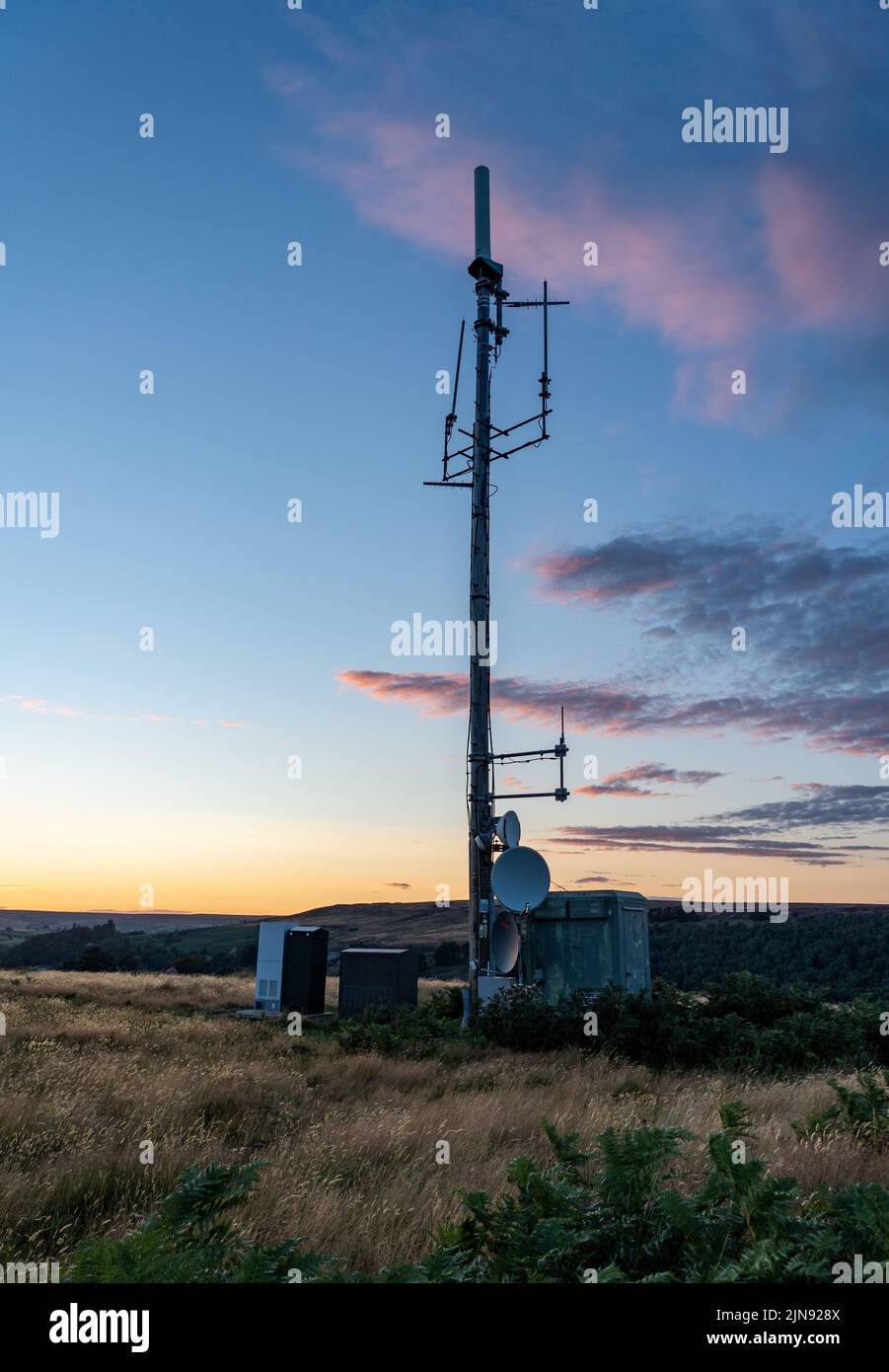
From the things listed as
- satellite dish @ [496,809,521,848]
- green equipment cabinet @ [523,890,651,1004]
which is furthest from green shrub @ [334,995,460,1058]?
satellite dish @ [496,809,521,848]

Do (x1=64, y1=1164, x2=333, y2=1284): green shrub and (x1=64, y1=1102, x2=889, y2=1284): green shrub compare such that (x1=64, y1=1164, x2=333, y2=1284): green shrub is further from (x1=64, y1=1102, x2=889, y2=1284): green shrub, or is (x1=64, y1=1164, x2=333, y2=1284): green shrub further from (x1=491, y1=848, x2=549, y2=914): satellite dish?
(x1=491, y1=848, x2=549, y2=914): satellite dish

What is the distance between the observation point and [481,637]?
21.9m

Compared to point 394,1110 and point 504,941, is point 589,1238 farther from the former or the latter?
point 504,941

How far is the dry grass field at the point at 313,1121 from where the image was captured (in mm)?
7195

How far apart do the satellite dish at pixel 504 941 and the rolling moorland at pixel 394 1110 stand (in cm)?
198

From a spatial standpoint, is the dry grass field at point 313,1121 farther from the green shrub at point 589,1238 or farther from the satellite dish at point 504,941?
the satellite dish at point 504,941

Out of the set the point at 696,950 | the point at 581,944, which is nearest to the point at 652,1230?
the point at 581,944

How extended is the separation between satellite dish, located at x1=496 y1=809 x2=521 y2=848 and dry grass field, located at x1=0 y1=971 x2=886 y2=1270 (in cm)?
495

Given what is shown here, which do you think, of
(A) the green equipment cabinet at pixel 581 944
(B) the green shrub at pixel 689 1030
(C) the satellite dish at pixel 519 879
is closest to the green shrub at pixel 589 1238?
(B) the green shrub at pixel 689 1030

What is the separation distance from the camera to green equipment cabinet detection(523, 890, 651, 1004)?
20.6 metres

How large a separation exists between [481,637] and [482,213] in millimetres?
11763

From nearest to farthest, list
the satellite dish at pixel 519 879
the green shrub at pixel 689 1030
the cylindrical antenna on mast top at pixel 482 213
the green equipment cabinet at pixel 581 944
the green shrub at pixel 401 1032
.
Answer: the green shrub at pixel 689 1030
the green shrub at pixel 401 1032
the satellite dish at pixel 519 879
the green equipment cabinet at pixel 581 944
the cylindrical antenna on mast top at pixel 482 213

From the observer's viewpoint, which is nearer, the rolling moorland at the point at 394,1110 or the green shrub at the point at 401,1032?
the rolling moorland at the point at 394,1110
